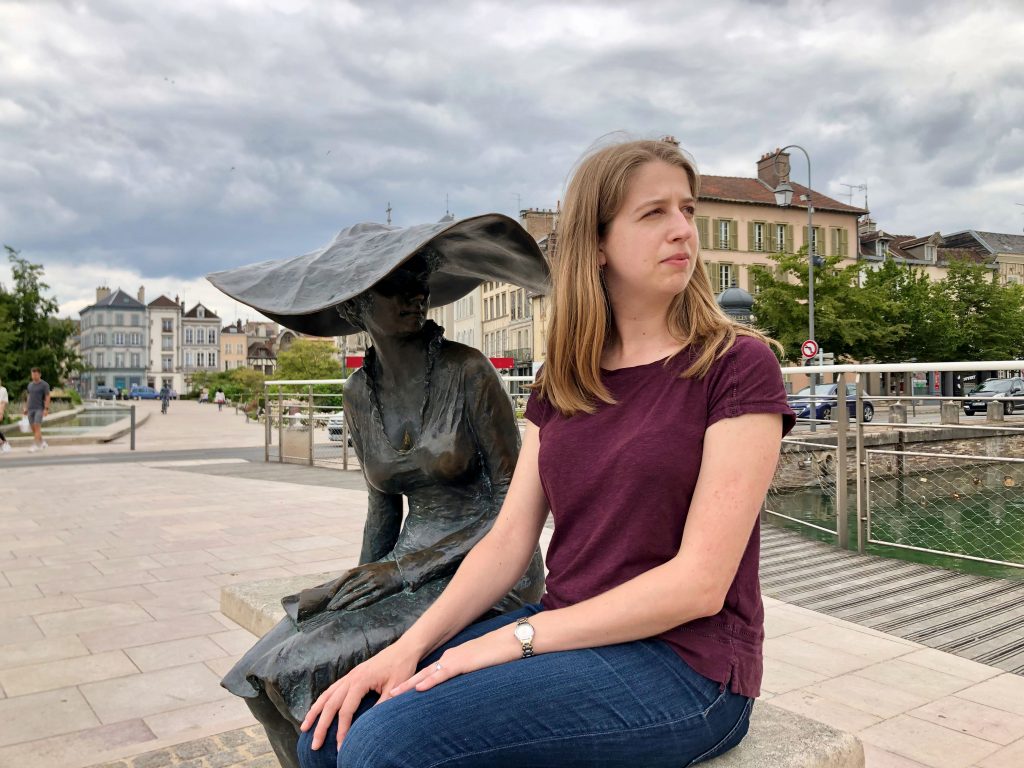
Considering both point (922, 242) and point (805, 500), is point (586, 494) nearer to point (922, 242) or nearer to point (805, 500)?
point (805, 500)

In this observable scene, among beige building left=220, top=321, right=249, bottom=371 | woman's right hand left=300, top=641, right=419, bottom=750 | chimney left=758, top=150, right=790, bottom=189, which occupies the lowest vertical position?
woman's right hand left=300, top=641, right=419, bottom=750

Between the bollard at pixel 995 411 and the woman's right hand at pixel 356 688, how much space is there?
6.12m

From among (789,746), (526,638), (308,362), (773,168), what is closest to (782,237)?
(773,168)

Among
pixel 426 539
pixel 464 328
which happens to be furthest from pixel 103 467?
pixel 464 328

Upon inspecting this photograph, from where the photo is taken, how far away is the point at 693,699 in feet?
4.92

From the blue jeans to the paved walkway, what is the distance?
2.02m

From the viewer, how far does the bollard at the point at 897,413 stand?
672 cm

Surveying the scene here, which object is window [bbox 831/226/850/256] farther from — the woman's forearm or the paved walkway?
the woman's forearm

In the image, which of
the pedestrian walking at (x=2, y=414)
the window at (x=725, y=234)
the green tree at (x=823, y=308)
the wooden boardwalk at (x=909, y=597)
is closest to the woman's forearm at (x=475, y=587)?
the wooden boardwalk at (x=909, y=597)

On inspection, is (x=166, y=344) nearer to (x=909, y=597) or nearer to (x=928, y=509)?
(x=928, y=509)

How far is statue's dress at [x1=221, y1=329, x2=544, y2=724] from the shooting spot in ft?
6.75

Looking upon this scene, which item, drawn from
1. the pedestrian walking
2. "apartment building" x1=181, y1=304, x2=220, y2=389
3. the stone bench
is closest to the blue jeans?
the stone bench

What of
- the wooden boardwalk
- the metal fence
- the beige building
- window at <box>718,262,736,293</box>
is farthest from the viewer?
the beige building

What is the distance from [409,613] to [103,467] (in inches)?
571
